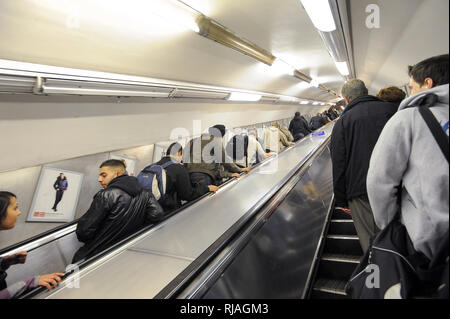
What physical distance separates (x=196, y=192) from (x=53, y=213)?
3.03m

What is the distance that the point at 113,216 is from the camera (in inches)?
89.4

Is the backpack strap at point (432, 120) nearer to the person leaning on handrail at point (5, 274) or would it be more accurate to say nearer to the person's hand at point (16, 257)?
the person leaning on handrail at point (5, 274)

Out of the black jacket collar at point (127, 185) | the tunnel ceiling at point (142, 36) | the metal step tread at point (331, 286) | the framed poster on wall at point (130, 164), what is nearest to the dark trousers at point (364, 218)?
the metal step tread at point (331, 286)

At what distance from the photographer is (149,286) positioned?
1.39 metres

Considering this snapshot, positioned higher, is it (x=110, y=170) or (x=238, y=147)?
(x=238, y=147)

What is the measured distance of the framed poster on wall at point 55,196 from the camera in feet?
13.3

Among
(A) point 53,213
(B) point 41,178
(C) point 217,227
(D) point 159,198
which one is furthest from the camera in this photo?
(A) point 53,213

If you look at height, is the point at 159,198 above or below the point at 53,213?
above

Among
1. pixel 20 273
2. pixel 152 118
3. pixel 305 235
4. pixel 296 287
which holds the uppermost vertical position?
pixel 152 118

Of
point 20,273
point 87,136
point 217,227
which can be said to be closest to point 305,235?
point 217,227

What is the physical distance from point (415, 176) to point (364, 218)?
882mm

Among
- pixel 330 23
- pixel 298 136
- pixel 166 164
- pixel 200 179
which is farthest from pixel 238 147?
pixel 298 136

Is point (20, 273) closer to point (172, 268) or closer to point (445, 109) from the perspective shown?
point (172, 268)

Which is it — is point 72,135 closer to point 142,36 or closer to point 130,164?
point 130,164
